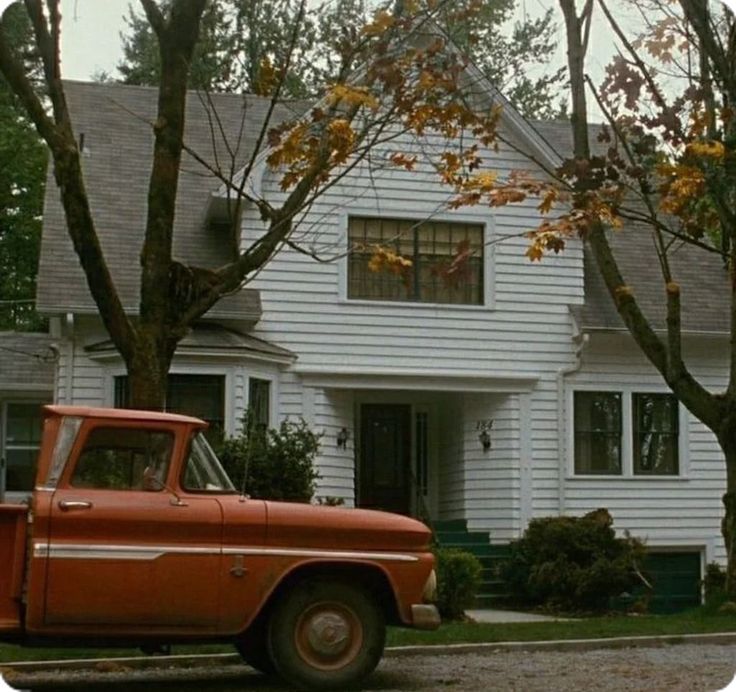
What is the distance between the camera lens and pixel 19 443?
82.1 ft

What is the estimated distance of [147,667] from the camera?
10.9 meters

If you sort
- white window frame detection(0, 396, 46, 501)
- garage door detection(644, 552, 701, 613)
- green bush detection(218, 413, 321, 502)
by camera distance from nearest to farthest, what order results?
green bush detection(218, 413, 321, 502)
garage door detection(644, 552, 701, 613)
white window frame detection(0, 396, 46, 501)

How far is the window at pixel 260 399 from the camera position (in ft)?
63.7

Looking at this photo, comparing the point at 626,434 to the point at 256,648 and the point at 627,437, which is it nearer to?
the point at 627,437

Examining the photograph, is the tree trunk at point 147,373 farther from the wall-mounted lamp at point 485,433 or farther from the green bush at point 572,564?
the wall-mounted lamp at point 485,433

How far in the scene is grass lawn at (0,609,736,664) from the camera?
37.0 feet

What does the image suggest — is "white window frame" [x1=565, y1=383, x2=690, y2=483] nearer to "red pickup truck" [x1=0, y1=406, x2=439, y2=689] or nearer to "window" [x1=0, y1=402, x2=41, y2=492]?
"window" [x1=0, y1=402, x2=41, y2=492]

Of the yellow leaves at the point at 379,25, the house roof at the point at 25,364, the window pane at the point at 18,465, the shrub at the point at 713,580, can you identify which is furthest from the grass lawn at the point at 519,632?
the window pane at the point at 18,465

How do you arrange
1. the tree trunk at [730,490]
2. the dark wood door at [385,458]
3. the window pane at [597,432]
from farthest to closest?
1. the dark wood door at [385,458]
2. the window pane at [597,432]
3. the tree trunk at [730,490]

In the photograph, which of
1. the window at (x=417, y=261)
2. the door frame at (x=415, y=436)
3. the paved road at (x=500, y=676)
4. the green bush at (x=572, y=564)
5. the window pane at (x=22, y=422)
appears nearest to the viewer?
the paved road at (x=500, y=676)

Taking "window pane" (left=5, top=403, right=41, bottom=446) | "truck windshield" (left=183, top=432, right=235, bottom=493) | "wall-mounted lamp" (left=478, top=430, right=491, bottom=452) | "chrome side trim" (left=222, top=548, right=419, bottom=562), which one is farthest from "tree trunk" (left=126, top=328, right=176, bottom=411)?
"window pane" (left=5, top=403, right=41, bottom=446)

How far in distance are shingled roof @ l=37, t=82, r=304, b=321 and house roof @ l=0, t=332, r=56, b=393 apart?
3810mm

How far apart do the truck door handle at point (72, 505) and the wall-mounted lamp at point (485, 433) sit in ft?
41.5

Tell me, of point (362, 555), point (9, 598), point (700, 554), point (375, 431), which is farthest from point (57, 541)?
point (700, 554)
